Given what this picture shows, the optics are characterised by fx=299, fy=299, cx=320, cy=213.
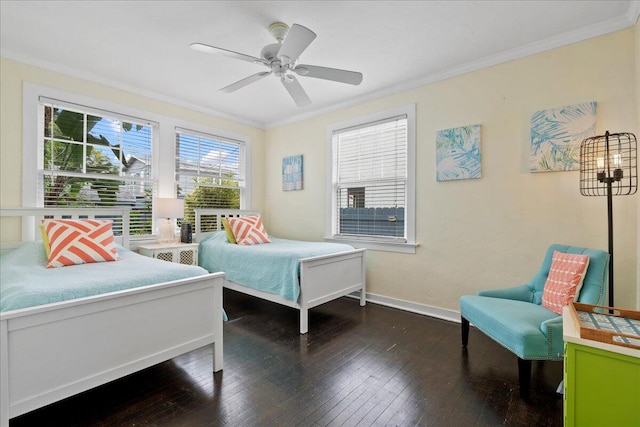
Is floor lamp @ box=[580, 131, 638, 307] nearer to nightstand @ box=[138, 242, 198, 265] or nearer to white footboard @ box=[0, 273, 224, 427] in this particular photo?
white footboard @ box=[0, 273, 224, 427]

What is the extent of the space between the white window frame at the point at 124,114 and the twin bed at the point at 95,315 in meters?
0.35

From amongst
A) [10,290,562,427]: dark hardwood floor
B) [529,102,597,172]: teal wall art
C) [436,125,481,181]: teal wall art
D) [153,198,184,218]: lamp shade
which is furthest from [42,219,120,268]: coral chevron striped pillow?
[529,102,597,172]: teal wall art

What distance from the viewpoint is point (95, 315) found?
153 cm

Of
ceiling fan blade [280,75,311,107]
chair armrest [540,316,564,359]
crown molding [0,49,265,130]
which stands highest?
crown molding [0,49,265,130]

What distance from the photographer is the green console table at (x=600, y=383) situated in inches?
40.3

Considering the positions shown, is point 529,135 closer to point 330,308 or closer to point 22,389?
point 330,308

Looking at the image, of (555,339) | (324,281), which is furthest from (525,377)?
(324,281)

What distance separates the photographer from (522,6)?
2.09 metres

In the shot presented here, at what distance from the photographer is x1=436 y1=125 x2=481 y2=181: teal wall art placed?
2881mm

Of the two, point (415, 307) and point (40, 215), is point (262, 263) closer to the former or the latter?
point (415, 307)

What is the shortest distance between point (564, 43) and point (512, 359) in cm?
255

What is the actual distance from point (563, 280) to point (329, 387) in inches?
67.7

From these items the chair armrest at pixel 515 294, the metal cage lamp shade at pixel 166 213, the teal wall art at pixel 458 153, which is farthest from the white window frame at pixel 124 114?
the chair armrest at pixel 515 294

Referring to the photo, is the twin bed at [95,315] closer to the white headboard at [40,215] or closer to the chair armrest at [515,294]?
the white headboard at [40,215]
